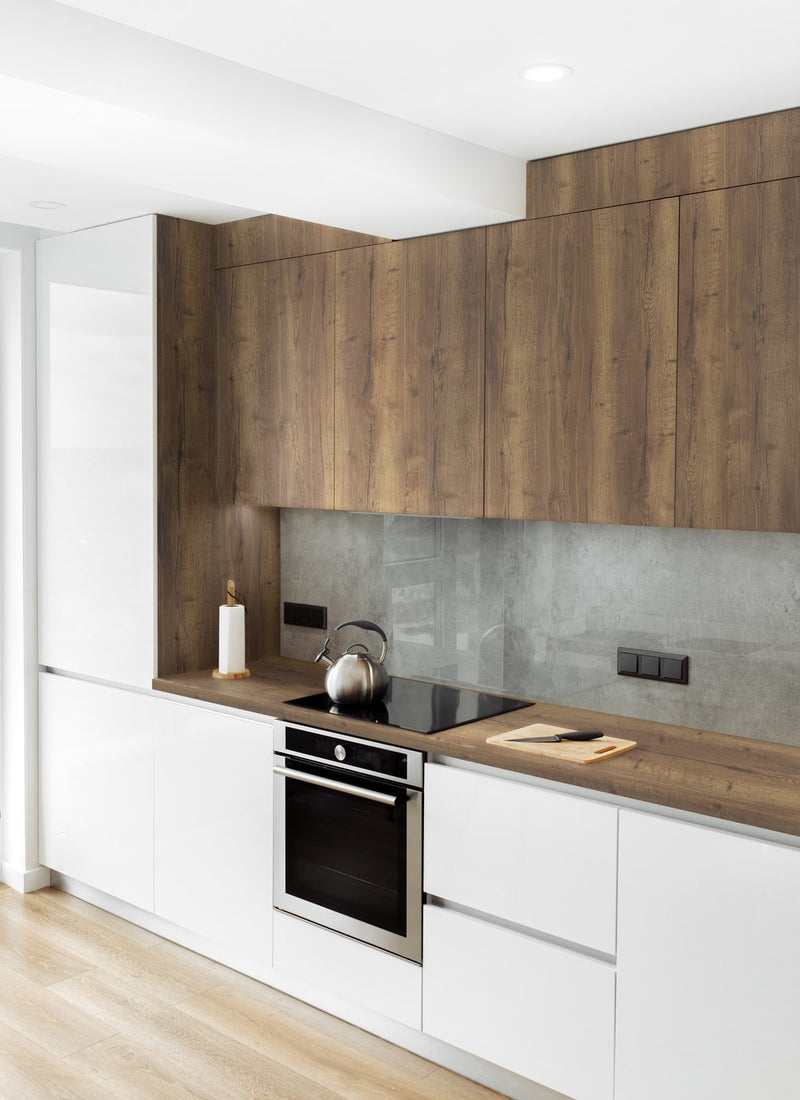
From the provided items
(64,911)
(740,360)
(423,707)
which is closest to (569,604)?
(423,707)

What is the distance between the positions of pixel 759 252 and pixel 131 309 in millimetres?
2038

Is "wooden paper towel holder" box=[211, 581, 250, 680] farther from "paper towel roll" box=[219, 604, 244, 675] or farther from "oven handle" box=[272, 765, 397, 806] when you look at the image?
"oven handle" box=[272, 765, 397, 806]

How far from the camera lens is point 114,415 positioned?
11.7ft

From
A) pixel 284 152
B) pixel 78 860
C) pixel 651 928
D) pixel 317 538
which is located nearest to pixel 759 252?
pixel 284 152

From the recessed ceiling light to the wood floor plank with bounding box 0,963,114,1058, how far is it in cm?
275

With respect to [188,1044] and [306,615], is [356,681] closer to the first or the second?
[306,615]

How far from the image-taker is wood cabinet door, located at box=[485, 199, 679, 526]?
2582 millimetres

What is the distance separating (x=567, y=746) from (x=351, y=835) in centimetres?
71

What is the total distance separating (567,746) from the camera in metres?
2.60

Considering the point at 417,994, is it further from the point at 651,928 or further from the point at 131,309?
the point at 131,309

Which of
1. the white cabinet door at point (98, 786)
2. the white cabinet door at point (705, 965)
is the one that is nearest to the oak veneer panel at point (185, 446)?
the white cabinet door at point (98, 786)

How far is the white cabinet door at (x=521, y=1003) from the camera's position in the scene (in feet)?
8.01

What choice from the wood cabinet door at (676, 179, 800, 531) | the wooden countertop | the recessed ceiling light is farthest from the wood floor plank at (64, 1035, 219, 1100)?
the recessed ceiling light

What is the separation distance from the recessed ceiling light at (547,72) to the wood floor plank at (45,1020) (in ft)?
9.01
